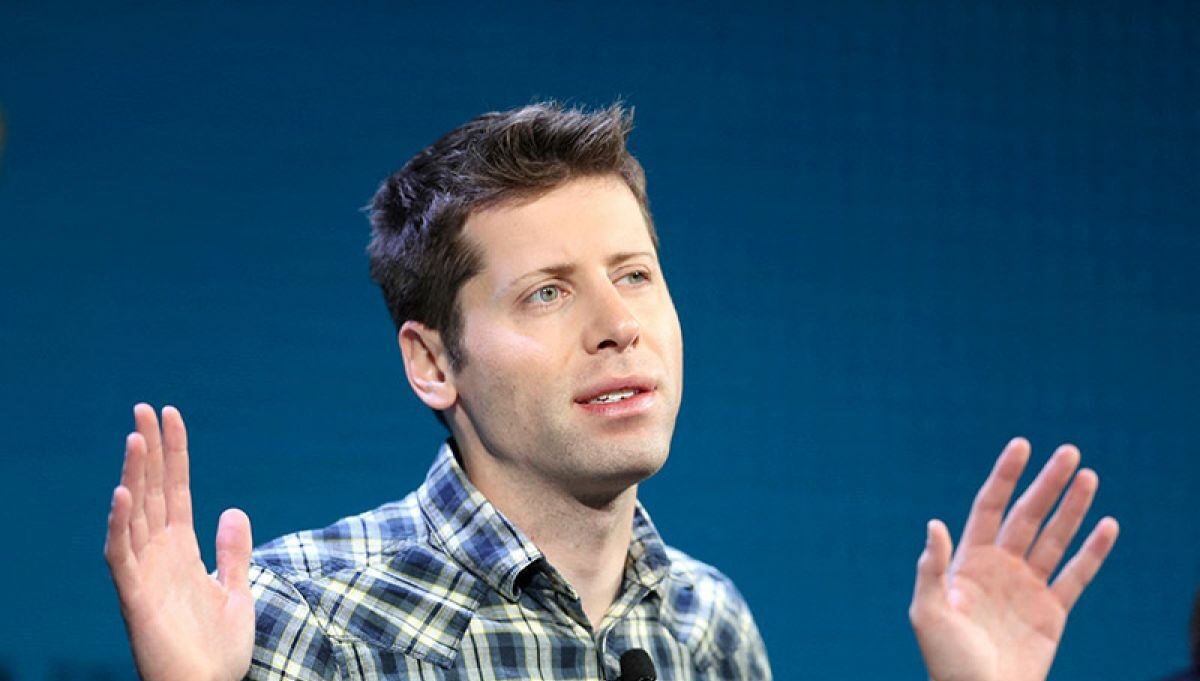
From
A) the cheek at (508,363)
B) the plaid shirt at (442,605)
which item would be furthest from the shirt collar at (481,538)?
the cheek at (508,363)

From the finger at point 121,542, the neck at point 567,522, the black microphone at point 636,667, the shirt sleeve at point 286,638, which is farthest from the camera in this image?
the neck at point 567,522

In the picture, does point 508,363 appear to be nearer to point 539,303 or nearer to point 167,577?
point 539,303

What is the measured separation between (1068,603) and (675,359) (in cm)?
59

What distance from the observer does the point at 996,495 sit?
1.89m

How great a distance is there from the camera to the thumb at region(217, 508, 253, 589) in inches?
68.2

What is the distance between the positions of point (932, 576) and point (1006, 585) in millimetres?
125

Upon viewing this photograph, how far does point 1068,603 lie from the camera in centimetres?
195

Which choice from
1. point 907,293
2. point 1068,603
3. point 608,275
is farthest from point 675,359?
point 907,293

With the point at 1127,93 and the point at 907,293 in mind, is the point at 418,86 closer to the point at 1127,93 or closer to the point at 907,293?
the point at 907,293

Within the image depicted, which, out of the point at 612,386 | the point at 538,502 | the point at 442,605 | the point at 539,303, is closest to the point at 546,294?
the point at 539,303

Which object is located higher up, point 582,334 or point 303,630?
point 582,334

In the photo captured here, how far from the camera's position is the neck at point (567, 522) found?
2100mm

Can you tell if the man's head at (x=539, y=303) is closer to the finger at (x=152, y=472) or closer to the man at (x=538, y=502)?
the man at (x=538, y=502)

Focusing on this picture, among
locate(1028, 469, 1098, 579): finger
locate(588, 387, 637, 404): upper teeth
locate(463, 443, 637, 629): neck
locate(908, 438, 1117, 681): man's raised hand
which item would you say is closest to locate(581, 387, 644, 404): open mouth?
locate(588, 387, 637, 404): upper teeth
